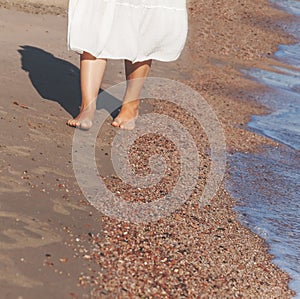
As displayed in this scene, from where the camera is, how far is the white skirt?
591 cm

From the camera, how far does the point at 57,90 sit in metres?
7.36

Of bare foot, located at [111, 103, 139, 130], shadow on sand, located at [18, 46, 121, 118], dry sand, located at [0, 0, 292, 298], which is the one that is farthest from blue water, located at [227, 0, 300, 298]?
shadow on sand, located at [18, 46, 121, 118]

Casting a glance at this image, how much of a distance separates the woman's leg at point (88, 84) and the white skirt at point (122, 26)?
13 centimetres

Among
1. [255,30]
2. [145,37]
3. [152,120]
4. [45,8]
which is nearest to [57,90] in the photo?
[152,120]

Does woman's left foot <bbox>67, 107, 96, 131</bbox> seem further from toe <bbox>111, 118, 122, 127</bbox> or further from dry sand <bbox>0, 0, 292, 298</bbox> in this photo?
toe <bbox>111, 118, 122, 127</bbox>

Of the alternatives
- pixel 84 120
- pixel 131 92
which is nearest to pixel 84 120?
pixel 84 120

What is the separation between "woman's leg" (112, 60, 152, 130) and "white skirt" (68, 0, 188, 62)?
0.69ft

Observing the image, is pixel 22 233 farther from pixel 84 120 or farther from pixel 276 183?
pixel 276 183

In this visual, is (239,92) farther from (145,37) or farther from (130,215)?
(130,215)

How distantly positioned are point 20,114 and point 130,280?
2.43m

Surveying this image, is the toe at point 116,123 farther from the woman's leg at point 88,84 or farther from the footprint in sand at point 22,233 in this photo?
the footprint in sand at point 22,233

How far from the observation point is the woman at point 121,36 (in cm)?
592

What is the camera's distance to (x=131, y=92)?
6.59m

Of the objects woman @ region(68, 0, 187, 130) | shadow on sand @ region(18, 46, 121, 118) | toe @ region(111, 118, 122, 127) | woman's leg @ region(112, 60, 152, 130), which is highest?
woman @ region(68, 0, 187, 130)
